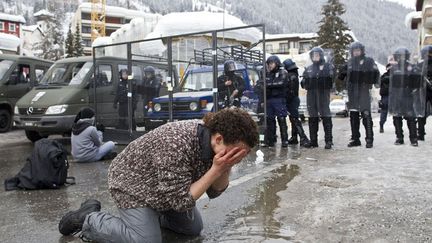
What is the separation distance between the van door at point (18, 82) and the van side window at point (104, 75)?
12.2 ft

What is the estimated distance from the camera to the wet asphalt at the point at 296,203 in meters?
4.09

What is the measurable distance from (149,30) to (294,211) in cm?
2249

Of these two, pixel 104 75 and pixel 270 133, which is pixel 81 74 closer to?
pixel 104 75

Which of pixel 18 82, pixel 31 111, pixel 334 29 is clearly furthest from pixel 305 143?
pixel 334 29

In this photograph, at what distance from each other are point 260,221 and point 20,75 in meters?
11.5

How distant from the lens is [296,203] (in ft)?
16.5

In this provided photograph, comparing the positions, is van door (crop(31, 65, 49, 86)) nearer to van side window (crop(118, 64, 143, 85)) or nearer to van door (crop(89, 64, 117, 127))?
van door (crop(89, 64, 117, 127))

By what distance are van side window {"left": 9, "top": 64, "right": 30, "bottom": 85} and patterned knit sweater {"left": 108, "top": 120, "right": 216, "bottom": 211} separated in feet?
37.1

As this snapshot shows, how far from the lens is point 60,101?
1105 centimetres

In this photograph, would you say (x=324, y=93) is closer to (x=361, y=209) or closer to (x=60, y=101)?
(x=361, y=209)

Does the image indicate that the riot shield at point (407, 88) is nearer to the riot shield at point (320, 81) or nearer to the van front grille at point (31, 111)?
the riot shield at point (320, 81)

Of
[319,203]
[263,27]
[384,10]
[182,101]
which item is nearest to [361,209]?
[319,203]

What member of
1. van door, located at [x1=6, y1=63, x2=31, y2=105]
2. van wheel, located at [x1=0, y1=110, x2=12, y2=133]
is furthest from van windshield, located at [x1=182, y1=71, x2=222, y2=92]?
van wheel, located at [x1=0, y1=110, x2=12, y2=133]

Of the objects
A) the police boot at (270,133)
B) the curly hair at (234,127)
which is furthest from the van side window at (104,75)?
the curly hair at (234,127)
